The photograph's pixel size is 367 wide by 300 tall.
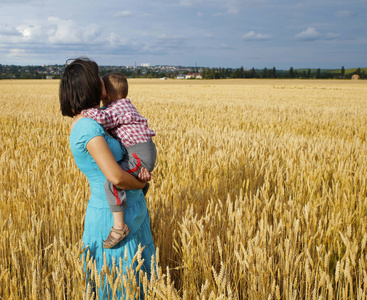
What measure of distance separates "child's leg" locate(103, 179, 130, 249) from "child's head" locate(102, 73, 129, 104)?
1.51 ft

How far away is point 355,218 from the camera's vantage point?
2.44 meters

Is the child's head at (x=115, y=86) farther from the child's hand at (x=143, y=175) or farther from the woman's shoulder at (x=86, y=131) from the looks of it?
the child's hand at (x=143, y=175)

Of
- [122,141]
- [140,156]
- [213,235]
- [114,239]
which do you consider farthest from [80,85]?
[213,235]

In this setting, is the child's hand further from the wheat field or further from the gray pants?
the wheat field

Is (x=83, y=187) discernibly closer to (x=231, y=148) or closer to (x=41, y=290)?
(x=41, y=290)

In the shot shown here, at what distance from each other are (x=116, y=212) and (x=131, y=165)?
0.23 meters

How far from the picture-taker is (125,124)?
160 cm

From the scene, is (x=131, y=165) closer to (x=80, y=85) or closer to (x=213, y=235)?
(x=80, y=85)

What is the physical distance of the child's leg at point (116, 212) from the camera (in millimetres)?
1483

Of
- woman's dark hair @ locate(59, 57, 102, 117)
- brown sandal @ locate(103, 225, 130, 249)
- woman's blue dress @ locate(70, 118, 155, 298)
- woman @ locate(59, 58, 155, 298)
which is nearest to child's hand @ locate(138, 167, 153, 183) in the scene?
woman @ locate(59, 58, 155, 298)

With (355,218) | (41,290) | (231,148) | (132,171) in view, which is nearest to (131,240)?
(132,171)

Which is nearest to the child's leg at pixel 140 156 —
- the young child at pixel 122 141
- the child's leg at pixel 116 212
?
the young child at pixel 122 141

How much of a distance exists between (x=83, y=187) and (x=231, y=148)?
7.02 feet

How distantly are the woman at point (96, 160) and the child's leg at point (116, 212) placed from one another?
0.04 meters
